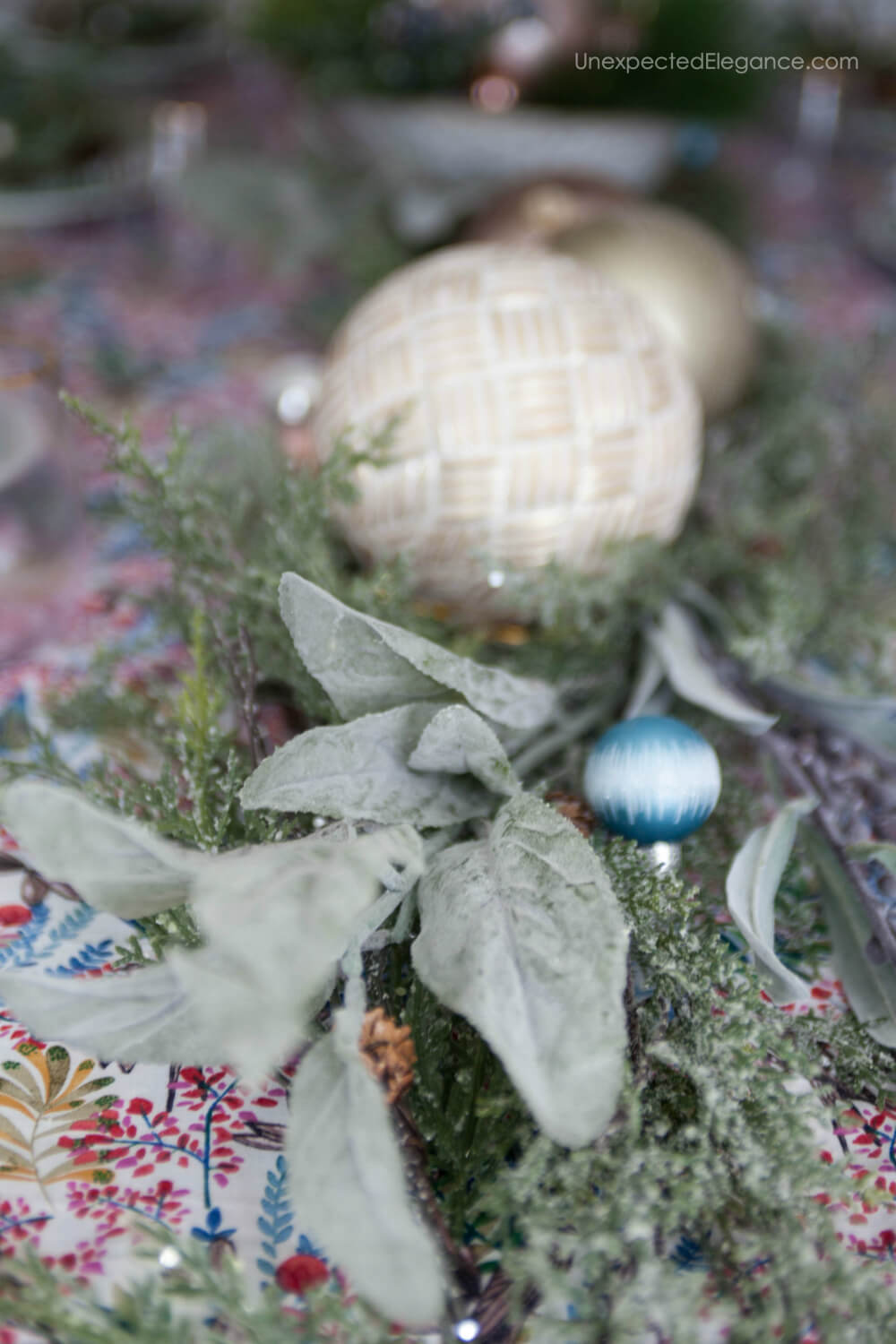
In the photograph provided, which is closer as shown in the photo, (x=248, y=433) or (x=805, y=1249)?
(x=805, y=1249)

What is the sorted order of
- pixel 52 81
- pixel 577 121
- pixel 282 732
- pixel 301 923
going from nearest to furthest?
pixel 301 923 < pixel 282 732 < pixel 577 121 < pixel 52 81

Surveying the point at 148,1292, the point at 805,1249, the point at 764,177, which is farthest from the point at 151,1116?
the point at 764,177

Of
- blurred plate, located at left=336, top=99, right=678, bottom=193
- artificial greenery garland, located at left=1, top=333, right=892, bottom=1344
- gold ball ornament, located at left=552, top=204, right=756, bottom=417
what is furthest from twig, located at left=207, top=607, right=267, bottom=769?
blurred plate, located at left=336, top=99, right=678, bottom=193

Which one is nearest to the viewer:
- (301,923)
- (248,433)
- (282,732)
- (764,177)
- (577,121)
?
(301,923)

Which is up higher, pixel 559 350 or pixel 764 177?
pixel 559 350

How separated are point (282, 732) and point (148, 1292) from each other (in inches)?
8.8

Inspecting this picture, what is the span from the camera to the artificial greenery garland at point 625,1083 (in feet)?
0.78

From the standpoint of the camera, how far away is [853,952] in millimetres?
355

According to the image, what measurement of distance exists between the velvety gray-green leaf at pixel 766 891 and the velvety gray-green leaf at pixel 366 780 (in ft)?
Result: 0.27

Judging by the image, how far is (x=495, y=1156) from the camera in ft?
0.91

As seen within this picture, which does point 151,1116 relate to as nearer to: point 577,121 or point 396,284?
point 396,284

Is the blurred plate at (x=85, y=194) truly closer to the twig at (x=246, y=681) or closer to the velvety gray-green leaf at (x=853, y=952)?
the twig at (x=246, y=681)

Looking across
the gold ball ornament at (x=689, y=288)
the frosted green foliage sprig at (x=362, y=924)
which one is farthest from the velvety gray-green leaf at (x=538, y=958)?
the gold ball ornament at (x=689, y=288)

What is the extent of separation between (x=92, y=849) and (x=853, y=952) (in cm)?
25
